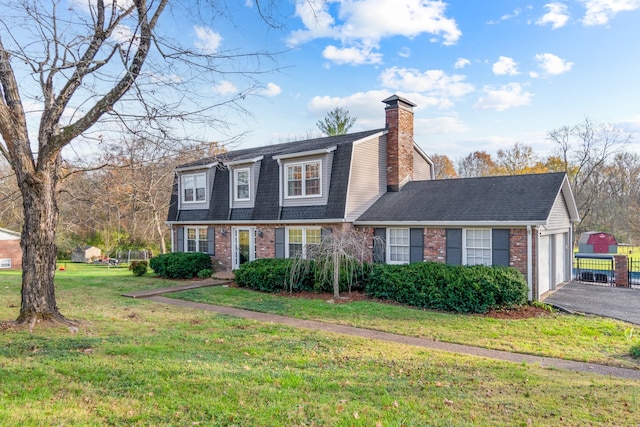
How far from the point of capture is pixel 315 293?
45.6ft

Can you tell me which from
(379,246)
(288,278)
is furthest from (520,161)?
(288,278)

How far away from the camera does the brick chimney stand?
1727cm

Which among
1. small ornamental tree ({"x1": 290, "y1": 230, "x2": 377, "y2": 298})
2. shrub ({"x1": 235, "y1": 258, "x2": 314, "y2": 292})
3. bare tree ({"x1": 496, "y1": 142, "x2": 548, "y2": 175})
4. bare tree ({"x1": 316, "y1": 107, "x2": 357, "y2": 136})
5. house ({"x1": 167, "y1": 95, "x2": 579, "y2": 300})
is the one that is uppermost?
bare tree ({"x1": 316, "y1": 107, "x2": 357, "y2": 136})

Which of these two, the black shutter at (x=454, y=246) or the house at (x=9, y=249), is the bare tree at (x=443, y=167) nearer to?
the black shutter at (x=454, y=246)

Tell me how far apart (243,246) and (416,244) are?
8191 mm

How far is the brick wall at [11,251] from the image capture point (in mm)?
27312

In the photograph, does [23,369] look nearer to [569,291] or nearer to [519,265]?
[519,265]

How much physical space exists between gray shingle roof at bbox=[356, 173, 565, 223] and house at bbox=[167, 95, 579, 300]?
38 mm

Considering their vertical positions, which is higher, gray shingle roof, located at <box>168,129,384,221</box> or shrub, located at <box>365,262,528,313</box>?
gray shingle roof, located at <box>168,129,384,221</box>

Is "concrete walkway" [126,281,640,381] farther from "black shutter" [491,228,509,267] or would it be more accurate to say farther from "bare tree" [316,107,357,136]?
"bare tree" [316,107,357,136]

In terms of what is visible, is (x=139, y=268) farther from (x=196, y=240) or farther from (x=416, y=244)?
(x=416, y=244)

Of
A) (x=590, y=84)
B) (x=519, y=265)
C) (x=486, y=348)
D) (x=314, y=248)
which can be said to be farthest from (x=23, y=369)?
(x=590, y=84)

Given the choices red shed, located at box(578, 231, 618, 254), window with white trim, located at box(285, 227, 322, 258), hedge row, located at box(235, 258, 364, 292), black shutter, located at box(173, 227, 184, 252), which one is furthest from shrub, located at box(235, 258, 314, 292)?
red shed, located at box(578, 231, 618, 254)

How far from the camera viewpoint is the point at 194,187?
68.6 feet
